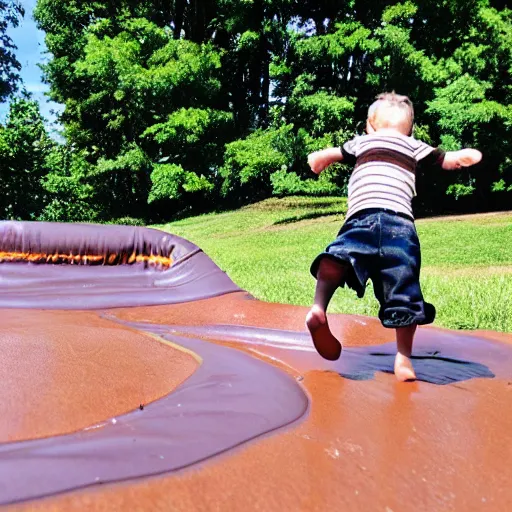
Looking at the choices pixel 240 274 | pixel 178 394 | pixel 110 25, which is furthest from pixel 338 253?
pixel 110 25

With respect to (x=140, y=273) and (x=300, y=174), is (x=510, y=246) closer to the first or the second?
(x=140, y=273)

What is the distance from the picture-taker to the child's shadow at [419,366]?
8.63 ft

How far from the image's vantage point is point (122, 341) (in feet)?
10.3

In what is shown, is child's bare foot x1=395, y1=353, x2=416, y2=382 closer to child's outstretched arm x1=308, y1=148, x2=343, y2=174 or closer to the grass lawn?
child's outstretched arm x1=308, y1=148, x2=343, y2=174

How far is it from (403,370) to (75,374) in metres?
1.30

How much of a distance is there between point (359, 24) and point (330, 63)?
1.24 m

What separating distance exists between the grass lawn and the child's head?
63.3 inches

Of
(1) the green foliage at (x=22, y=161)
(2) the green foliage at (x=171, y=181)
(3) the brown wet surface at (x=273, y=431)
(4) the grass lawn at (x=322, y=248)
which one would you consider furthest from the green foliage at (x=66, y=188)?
(3) the brown wet surface at (x=273, y=431)

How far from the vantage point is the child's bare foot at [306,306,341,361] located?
96.3 inches

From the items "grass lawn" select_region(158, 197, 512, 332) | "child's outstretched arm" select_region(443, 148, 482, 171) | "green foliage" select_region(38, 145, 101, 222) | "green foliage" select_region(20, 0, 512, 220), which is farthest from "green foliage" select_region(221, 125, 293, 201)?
"child's outstretched arm" select_region(443, 148, 482, 171)

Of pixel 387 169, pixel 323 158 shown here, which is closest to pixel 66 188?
pixel 323 158

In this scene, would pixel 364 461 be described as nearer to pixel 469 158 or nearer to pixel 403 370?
pixel 403 370

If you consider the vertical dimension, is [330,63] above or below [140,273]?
above

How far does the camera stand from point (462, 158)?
2654 millimetres
